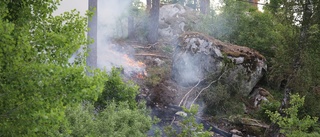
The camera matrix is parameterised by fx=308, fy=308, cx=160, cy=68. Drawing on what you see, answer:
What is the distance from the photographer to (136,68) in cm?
1869

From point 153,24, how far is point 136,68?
5.58m

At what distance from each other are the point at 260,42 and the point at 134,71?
8.12 metres

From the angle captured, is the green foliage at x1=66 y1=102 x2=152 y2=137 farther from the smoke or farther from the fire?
the smoke

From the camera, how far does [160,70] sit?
19.0 meters

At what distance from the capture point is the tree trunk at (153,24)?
73.7 ft

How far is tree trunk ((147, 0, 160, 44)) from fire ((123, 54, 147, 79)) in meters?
3.93

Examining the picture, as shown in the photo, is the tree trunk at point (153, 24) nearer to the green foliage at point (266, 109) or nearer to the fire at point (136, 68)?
the fire at point (136, 68)

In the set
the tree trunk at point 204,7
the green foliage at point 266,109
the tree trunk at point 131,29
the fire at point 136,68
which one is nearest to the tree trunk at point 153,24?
the tree trunk at point 131,29

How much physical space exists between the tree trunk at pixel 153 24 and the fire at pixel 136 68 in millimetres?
3933

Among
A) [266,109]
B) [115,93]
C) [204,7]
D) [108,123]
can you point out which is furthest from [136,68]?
[204,7]

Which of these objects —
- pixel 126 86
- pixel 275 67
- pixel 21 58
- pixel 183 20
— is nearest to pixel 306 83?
pixel 275 67

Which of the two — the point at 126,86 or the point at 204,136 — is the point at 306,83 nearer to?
the point at 204,136

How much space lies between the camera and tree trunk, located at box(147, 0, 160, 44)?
22469 mm

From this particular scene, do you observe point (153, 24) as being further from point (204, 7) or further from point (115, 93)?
point (115, 93)
